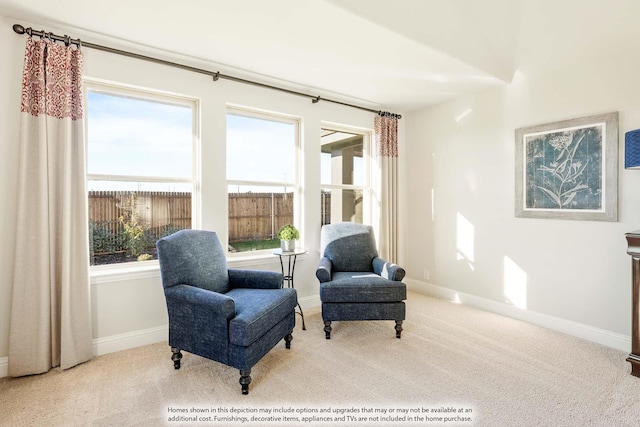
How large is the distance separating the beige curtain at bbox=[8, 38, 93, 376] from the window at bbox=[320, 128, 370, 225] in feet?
8.11

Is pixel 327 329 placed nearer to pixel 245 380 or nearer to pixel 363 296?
pixel 363 296

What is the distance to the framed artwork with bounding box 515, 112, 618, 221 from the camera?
2787 millimetres

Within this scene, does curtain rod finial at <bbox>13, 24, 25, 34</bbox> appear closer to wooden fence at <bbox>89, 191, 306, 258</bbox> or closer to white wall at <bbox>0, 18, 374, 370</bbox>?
white wall at <bbox>0, 18, 374, 370</bbox>

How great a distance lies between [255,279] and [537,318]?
286 cm

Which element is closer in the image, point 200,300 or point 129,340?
point 200,300

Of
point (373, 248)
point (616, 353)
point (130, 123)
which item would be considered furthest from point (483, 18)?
point (130, 123)

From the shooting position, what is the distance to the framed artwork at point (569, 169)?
9.14ft

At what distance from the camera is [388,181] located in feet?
14.5

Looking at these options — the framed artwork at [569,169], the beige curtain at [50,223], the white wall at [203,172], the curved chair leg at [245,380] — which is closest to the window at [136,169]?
the white wall at [203,172]

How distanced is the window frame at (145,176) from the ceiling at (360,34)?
340mm

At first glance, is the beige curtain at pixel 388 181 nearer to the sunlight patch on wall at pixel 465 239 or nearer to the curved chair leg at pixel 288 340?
the sunlight patch on wall at pixel 465 239

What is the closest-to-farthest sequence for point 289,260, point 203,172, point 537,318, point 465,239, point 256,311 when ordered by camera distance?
point 256,311, point 203,172, point 537,318, point 289,260, point 465,239

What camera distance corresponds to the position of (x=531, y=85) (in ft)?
10.8

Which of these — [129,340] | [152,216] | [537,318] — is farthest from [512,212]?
[129,340]
